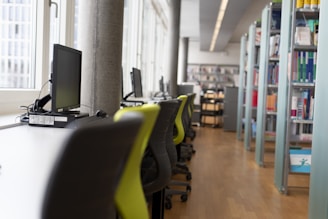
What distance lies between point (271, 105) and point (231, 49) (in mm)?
11211

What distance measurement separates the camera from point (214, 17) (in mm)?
10430

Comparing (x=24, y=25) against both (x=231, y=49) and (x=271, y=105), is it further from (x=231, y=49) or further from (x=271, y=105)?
(x=231, y=49)

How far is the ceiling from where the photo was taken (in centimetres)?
913

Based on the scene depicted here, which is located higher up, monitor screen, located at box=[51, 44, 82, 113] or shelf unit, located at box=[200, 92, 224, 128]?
monitor screen, located at box=[51, 44, 82, 113]

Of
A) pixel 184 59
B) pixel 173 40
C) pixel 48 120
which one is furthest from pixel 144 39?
pixel 48 120

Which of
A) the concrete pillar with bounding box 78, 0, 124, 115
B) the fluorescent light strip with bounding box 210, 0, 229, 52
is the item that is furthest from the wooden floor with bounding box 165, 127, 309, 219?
the fluorescent light strip with bounding box 210, 0, 229, 52

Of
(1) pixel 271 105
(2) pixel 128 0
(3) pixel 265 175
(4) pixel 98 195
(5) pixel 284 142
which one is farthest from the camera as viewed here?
(2) pixel 128 0

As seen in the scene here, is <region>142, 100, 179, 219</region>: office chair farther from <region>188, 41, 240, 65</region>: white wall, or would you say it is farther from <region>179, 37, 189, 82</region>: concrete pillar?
<region>188, 41, 240, 65</region>: white wall

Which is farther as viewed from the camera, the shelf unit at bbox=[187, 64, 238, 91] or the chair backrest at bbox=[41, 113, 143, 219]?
the shelf unit at bbox=[187, 64, 238, 91]

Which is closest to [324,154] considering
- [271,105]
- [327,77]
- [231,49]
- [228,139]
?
[327,77]

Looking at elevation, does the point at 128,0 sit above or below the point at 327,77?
above

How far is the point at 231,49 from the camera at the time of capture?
17.4 m

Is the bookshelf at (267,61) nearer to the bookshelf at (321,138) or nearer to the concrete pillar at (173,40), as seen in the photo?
the bookshelf at (321,138)

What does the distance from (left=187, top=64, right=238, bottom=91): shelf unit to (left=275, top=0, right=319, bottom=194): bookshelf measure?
41.4 ft
